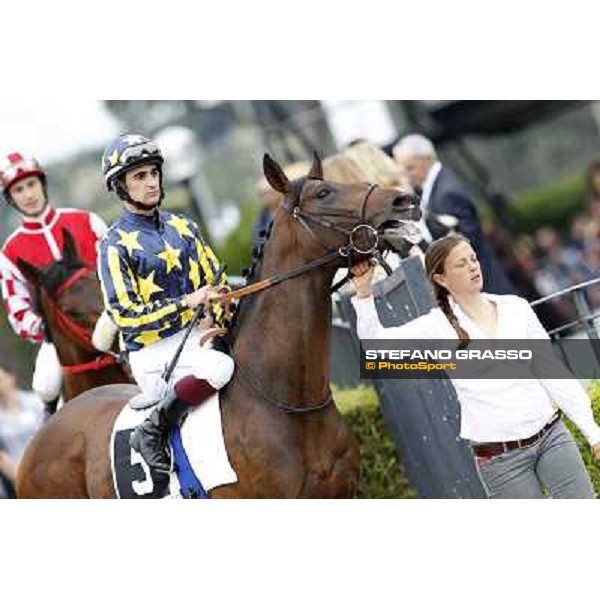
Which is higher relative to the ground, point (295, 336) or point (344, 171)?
point (344, 171)

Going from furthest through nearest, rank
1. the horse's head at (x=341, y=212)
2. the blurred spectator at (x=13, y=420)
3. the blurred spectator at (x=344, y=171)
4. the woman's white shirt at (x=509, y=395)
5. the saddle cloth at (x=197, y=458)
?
the blurred spectator at (x=13, y=420), the blurred spectator at (x=344, y=171), the saddle cloth at (x=197, y=458), the woman's white shirt at (x=509, y=395), the horse's head at (x=341, y=212)

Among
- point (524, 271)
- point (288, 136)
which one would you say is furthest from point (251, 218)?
point (524, 271)

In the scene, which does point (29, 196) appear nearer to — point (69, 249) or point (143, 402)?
point (69, 249)

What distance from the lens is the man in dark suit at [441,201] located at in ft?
22.3

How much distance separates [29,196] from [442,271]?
2.23m

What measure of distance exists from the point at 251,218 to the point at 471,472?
2569mm

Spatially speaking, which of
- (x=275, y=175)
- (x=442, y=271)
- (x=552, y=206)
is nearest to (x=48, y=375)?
(x=275, y=175)

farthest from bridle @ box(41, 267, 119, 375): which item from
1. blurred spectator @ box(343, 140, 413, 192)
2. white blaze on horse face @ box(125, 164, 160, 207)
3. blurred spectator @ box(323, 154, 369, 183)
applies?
blurred spectator @ box(343, 140, 413, 192)

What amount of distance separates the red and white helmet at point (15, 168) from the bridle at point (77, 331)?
54cm

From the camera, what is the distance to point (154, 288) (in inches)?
249

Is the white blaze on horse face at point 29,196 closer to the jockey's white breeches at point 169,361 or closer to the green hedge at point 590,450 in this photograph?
the jockey's white breeches at point 169,361

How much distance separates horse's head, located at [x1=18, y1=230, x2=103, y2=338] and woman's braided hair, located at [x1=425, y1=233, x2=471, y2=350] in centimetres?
184

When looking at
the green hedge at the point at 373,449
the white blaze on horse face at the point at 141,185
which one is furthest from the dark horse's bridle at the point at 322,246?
the green hedge at the point at 373,449

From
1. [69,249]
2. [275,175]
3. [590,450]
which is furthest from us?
[69,249]
